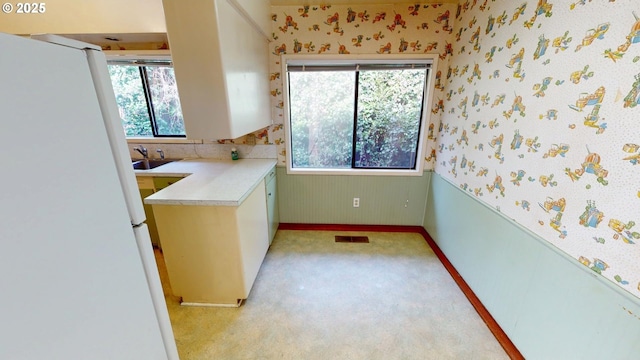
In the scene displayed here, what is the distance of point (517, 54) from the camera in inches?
59.0

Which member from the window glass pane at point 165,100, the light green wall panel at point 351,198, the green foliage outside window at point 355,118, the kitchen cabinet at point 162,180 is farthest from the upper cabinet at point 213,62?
the window glass pane at point 165,100

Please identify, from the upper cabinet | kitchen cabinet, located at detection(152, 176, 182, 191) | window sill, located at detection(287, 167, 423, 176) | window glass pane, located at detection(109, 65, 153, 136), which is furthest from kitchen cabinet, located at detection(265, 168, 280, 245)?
window glass pane, located at detection(109, 65, 153, 136)

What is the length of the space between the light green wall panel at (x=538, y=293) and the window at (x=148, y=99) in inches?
122

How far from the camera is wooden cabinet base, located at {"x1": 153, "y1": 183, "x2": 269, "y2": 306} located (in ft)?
5.27

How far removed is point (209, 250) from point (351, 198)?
5.52 ft

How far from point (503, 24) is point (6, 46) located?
2333 millimetres

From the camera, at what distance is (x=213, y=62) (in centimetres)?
144

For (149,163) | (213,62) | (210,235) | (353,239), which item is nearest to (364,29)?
(213,62)

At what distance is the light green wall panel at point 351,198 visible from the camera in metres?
2.81

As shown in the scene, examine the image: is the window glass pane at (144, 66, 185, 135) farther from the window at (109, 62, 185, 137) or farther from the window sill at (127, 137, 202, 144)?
the window sill at (127, 137, 202, 144)

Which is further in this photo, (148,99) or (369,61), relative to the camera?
(148,99)

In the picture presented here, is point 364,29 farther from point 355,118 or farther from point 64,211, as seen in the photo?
point 64,211

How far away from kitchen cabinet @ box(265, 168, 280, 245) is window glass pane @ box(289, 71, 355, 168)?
1.35ft

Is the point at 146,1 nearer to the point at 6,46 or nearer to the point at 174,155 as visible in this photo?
the point at 174,155
